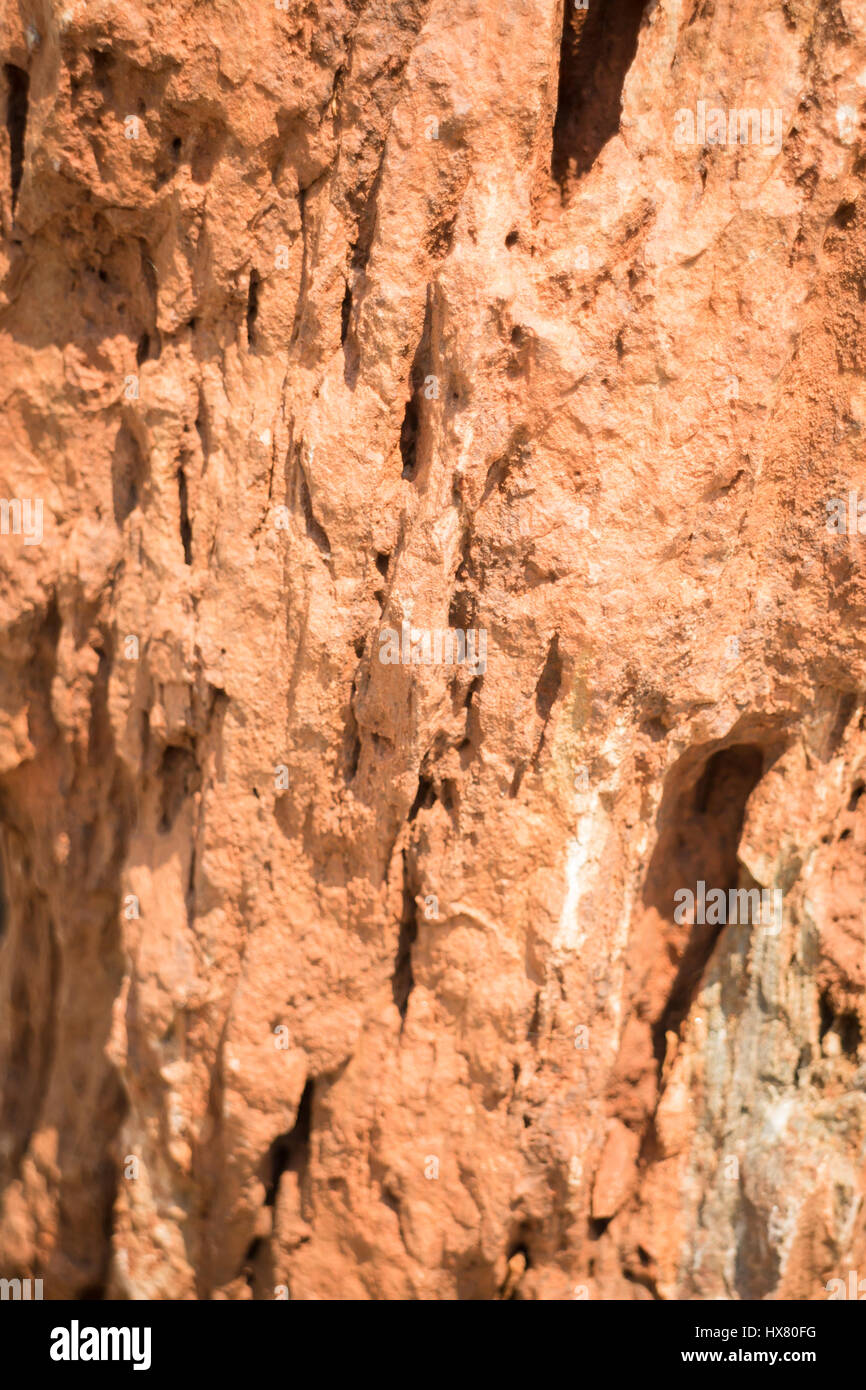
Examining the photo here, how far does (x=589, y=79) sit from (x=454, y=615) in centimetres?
163

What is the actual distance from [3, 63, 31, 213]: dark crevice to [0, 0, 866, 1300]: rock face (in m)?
0.01

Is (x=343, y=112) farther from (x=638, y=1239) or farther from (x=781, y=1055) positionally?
(x=638, y=1239)

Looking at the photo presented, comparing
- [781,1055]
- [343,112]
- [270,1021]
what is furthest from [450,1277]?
[343,112]

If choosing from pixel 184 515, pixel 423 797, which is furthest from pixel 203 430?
pixel 423 797

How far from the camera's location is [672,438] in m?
3.02

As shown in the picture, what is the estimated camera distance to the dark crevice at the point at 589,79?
3072 mm

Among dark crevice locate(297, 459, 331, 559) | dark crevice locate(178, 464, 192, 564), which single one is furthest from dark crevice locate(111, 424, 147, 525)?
dark crevice locate(297, 459, 331, 559)

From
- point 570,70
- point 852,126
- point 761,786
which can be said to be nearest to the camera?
point 852,126

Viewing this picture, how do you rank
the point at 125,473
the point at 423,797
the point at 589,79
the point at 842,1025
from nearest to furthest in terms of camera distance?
the point at 589,79
the point at 423,797
the point at 842,1025
the point at 125,473

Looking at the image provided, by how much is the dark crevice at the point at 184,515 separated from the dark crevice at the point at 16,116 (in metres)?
1.03

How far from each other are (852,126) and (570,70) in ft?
2.70

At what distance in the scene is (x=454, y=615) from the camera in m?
3.16

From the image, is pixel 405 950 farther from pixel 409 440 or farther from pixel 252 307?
pixel 252 307

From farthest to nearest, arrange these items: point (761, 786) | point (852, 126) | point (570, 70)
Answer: point (761, 786) → point (570, 70) → point (852, 126)
